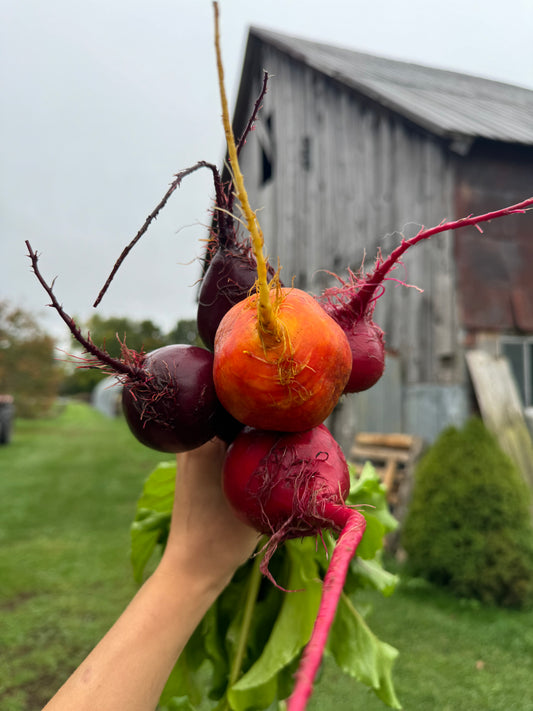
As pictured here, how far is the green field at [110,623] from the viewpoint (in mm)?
3234

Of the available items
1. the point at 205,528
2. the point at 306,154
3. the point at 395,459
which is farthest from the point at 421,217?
the point at 205,528

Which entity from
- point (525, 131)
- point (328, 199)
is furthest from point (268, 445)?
point (328, 199)

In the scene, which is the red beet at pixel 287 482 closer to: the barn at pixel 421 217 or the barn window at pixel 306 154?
the barn at pixel 421 217

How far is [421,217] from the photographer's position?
5.94m

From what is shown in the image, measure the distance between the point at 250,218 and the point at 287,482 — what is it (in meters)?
0.46

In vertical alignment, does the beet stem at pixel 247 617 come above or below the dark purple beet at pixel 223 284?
below

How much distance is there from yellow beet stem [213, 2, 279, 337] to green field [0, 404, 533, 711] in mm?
2783

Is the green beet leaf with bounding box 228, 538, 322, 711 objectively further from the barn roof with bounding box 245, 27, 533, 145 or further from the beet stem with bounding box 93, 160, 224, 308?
the barn roof with bounding box 245, 27, 533, 145

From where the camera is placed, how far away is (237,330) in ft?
3.00

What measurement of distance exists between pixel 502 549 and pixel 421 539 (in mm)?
657

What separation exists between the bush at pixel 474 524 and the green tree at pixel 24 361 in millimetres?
22674

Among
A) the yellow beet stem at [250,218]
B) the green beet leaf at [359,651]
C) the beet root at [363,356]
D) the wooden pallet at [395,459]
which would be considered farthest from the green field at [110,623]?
the yellow beet stem at [250,218]

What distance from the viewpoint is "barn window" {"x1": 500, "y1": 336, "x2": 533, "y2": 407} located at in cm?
547

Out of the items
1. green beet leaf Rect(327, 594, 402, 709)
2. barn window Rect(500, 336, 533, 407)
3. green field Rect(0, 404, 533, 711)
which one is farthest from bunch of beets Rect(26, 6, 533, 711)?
barn window Rect(500, 336, 533, 407)
